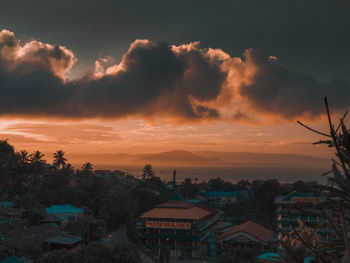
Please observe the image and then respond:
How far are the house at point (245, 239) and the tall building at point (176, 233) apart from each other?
271cm

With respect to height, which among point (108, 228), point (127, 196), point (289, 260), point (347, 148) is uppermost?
point (347, 148)

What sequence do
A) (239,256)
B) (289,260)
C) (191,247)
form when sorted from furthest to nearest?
(191,247), (239,256), (289,260)

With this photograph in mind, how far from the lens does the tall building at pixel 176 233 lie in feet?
154

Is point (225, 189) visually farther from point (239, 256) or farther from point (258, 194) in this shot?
point (239, 256)

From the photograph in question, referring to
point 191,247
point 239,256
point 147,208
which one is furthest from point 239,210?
point 239,256

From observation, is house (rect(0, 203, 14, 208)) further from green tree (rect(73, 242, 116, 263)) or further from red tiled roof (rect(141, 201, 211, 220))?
green tree (rect(73, 242, 116, 263))

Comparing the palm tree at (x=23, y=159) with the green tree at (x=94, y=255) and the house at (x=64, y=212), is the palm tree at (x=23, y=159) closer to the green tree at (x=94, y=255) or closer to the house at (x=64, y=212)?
the house at (x=64, y=212)

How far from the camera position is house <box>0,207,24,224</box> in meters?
54.0

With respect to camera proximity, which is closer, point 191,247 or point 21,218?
point 191,247

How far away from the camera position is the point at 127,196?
212 ft

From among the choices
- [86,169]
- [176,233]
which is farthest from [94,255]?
[86,169]

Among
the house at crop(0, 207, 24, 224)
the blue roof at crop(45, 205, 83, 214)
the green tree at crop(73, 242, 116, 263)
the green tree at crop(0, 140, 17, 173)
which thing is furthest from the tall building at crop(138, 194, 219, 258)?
the green tree at crop(0, 140, 17, 173)

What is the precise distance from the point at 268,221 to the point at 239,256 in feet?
97.2

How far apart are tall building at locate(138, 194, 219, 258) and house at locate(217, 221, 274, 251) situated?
8.88ft
